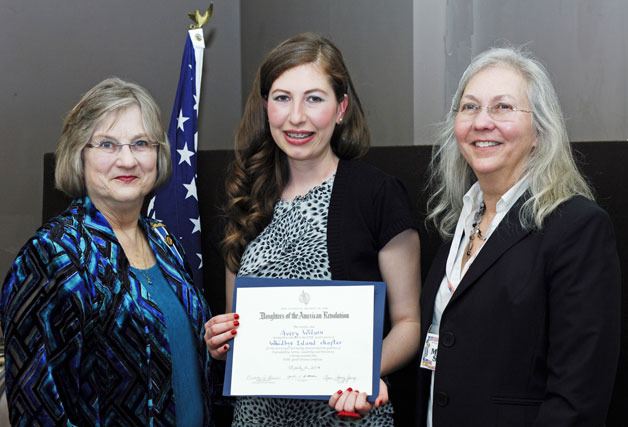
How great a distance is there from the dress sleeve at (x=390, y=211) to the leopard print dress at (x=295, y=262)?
0.17 metres

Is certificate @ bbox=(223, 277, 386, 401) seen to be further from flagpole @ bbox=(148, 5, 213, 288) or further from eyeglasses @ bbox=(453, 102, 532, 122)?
flagpole @ bbox=(148, 5, 213, 288)

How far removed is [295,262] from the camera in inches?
94.6

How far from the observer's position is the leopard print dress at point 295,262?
94.0 inches

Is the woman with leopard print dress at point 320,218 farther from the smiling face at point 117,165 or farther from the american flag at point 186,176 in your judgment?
the american flag at point 186,176

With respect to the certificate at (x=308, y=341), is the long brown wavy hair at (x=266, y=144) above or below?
above

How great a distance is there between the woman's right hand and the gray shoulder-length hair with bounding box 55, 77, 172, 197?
59 centimetres

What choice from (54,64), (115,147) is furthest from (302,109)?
(54,64)

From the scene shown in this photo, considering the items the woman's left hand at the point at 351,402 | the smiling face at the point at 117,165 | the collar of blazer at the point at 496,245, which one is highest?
the smiling face at the point at 117,165

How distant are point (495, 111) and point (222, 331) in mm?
1003

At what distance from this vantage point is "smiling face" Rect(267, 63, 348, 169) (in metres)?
2.44

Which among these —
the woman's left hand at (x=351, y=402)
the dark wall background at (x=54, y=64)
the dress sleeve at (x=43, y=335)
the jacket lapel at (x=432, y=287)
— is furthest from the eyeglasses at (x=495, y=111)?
the dark wall background at (x=54, y=64)

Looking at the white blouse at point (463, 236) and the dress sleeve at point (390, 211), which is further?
the dress sleeve at point (390, 211)

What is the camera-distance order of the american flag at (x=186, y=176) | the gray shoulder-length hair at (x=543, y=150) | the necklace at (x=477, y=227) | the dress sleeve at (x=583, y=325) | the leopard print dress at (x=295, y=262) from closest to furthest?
the dress sleeve at (x=583, y=325) < the gray shoulder-length hair at (x=543, y=150) < the necklace at (x=477, y=227) < the leopard print dress at (x=295, y=262) < the american flag at (x=186, y=176)

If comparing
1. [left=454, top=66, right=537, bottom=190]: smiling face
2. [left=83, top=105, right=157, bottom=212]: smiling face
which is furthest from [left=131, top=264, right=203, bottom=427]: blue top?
[left=454, top=66, right=537, bottom=190]: smiling face
